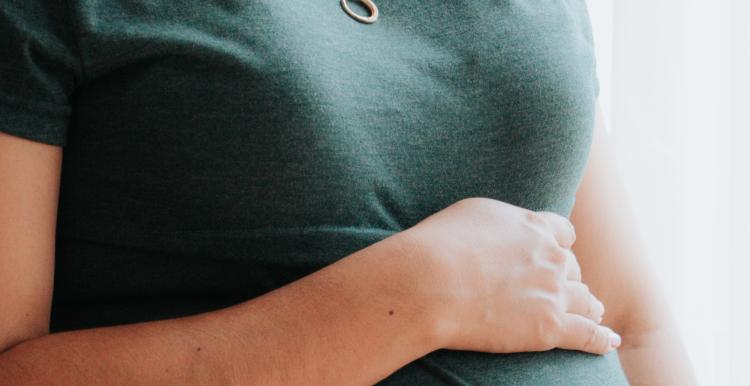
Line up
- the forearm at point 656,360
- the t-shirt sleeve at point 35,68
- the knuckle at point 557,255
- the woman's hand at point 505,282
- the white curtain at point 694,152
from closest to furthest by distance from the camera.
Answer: the t-shirt sleeve at point 35,68, the woman's hand at point 505,282, the knuckle at point 557,255, the forearm at point 656,360, the white curtain at point 694,152

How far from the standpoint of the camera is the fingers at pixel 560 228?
33.0 inches

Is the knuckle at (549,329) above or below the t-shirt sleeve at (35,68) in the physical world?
above

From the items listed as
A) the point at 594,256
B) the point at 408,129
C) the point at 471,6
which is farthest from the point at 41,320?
the point at 594,256

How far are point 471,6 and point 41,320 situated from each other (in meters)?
0.54

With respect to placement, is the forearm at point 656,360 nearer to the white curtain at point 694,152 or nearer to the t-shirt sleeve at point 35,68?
the white curtain at point 694,152

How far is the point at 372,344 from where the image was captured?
0.67 m

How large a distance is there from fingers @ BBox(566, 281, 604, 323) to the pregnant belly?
0.05 meters

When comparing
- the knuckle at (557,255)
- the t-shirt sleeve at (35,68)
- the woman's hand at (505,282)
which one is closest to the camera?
the t-shirt sleeve at (35,68)

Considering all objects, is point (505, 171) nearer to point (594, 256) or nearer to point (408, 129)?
point (408, 129)

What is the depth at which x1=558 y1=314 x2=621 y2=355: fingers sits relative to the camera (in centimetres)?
79

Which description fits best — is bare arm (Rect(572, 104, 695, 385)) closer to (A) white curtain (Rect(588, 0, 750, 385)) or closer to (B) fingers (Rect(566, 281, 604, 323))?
(B) fingers (Rect(566, 281, 604, 323))

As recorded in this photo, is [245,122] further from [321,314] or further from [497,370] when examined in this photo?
[497,370]

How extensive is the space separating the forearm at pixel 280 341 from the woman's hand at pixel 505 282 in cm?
3

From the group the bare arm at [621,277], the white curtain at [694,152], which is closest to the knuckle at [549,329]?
the bare arm at [621,277]
